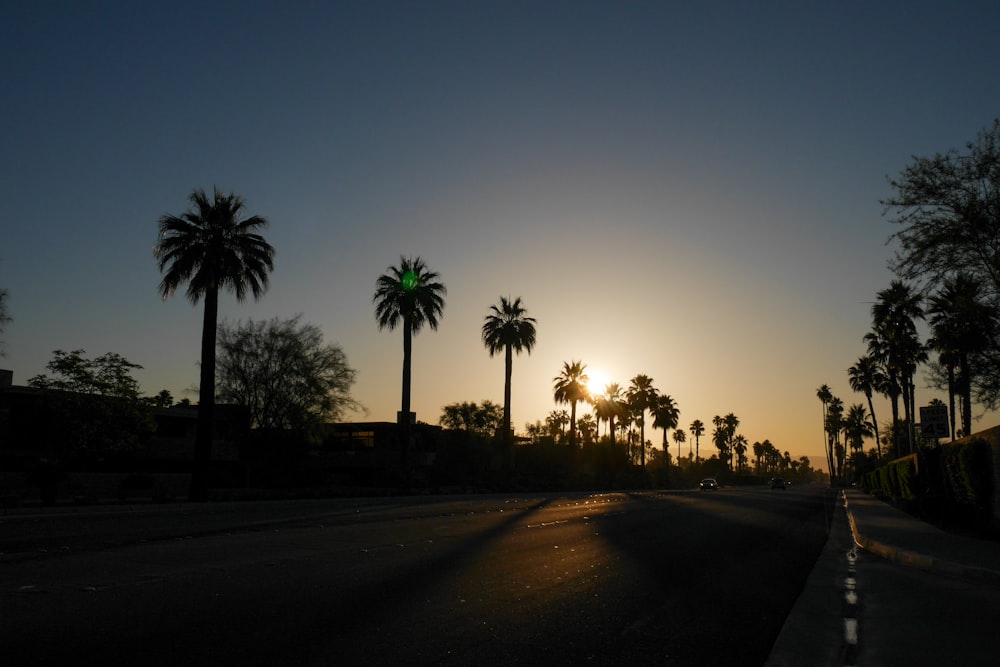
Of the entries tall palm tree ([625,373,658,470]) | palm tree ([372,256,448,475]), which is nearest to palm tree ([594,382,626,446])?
tall palm tree ([625,373,658,470])

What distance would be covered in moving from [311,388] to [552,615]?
137 ft

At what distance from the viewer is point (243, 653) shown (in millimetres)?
6035

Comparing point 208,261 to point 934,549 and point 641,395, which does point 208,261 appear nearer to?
point 934,549

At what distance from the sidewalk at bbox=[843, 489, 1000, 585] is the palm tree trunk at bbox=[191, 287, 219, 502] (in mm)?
24116

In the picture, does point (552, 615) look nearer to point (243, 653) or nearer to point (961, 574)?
point (243, 653)

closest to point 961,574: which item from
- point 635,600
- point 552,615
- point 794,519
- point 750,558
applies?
point 750,558

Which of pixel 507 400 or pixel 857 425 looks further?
pixel 857 425

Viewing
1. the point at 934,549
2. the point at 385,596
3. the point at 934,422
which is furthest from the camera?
the point at 934,422

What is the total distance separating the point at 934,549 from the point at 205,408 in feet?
89.3

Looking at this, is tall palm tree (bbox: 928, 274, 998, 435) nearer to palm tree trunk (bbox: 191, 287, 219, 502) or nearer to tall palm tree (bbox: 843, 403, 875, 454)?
palm tree trunk (bbox: 191, 287, 219, 502)

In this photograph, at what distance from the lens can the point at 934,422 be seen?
66.5ft

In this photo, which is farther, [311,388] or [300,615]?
[311,388]

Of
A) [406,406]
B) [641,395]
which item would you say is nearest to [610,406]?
[641,395]

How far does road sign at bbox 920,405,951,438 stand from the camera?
19.9m
